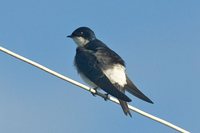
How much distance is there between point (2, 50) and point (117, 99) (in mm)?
2053

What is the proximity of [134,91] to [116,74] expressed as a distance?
17.6 inches

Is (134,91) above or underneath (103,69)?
underneath

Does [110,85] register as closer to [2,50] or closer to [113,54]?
[113,54]

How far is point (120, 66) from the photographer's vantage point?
8180 mm

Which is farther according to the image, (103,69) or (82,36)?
(82,36)

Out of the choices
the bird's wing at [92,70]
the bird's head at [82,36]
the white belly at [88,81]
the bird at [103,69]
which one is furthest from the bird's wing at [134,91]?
the bird's head at [82,36]

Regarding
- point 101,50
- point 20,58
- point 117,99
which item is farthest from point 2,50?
point 101,50

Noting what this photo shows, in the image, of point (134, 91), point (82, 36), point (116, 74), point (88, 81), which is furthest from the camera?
point (82, 36)

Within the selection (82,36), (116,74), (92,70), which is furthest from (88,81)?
(82,36)

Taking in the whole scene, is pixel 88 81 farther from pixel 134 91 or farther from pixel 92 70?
pixel 134 91

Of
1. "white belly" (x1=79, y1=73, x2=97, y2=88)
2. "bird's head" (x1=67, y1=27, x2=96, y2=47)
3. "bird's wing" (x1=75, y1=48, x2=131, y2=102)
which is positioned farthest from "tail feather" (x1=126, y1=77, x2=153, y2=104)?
"bird's head" (x1=67, y1=27, x2=96, y2=47)

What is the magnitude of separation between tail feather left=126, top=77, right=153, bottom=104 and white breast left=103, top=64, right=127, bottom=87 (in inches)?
2.4

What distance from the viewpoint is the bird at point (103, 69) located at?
771 cm

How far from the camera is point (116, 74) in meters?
8.03
